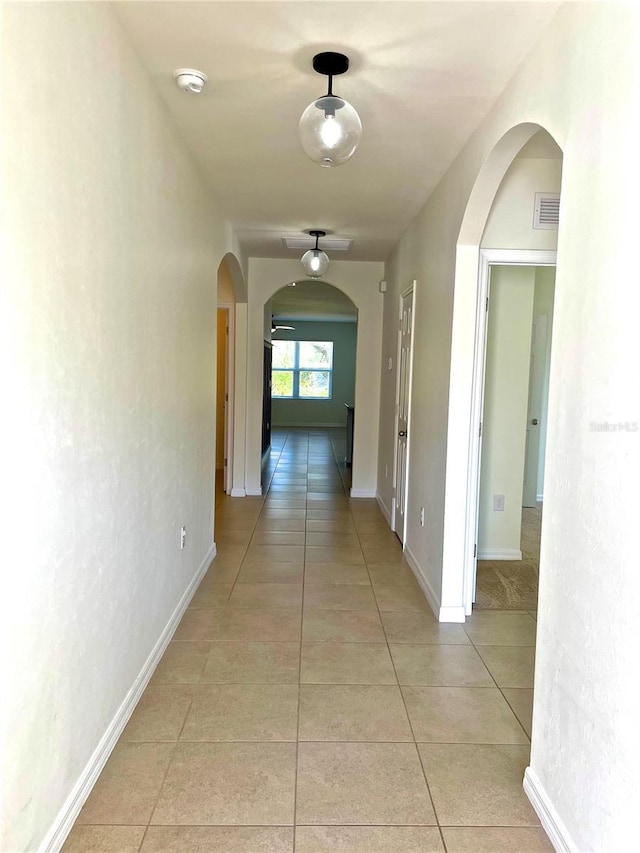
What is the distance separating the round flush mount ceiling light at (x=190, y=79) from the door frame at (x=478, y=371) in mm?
1624

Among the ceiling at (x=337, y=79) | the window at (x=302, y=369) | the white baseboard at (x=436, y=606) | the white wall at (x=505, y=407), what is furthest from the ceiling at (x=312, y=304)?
the white baseboard at (x=436, y=606)

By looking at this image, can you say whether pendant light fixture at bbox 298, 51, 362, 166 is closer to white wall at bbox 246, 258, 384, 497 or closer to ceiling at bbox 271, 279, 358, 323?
white wall at bbox 246, 258, 384, 497

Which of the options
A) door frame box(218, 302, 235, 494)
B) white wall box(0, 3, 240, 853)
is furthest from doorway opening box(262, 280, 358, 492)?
white wall box(0, 3, 240, 853)

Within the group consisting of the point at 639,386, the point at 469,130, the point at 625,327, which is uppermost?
the point at 469,130

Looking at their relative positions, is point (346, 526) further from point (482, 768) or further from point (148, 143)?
point (148, 143)

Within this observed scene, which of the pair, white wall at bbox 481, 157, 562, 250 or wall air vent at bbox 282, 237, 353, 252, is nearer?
white wall at bbox 481, 157, 562, 250

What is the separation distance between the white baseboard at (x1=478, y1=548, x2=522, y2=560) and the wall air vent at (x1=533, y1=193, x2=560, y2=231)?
233 centimetres

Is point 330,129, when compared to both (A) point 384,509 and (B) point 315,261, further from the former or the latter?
(A) point 384,509

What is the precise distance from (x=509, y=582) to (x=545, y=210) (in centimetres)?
232

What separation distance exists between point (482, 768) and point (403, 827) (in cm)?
42

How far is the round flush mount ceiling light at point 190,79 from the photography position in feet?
7.15

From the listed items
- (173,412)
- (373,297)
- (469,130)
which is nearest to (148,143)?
(173,412)

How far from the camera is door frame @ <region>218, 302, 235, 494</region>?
6180 mm

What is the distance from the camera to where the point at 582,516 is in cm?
154
